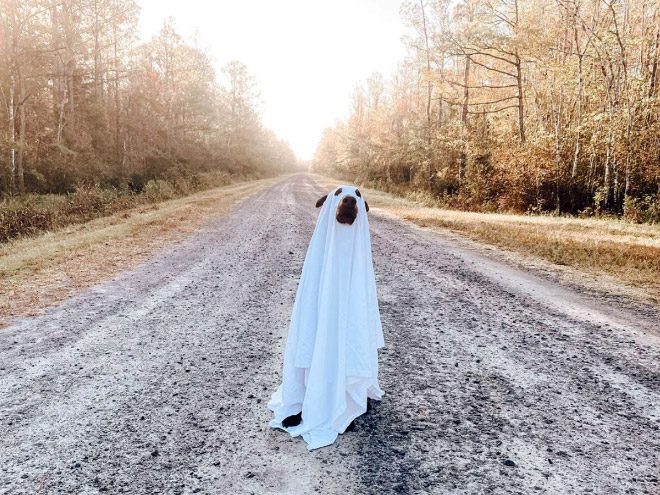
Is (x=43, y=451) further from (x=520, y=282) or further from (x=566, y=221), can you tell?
(x=566, y=221)

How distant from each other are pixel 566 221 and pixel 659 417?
40.0 ft

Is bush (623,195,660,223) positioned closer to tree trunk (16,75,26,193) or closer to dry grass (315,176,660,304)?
dry grass (315,176,660,304)

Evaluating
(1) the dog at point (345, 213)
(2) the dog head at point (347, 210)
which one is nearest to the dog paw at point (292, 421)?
(1) the dog at point (345, 213)

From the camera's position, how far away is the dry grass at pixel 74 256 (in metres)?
6.11

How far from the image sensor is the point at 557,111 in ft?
55.6

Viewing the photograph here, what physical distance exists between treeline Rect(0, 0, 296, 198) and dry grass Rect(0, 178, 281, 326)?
312 inches

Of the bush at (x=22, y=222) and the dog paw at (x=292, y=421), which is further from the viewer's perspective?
the bush at (x=22, y=222)

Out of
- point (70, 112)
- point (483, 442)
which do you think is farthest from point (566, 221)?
point (70, 112)

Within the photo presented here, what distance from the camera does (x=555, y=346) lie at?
455 cm

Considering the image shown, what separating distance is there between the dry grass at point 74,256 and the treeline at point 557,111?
13.7 metres

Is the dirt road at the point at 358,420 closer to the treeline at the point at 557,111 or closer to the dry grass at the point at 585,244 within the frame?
the dry grass at the point at 585,244

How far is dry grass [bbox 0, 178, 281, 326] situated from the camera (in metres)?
6.11

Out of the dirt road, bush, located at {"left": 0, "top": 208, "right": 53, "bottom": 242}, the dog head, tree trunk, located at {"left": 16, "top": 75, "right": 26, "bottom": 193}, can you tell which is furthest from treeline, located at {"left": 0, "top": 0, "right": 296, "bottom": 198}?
the dog head

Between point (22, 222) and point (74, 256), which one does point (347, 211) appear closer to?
point (74, 256)
